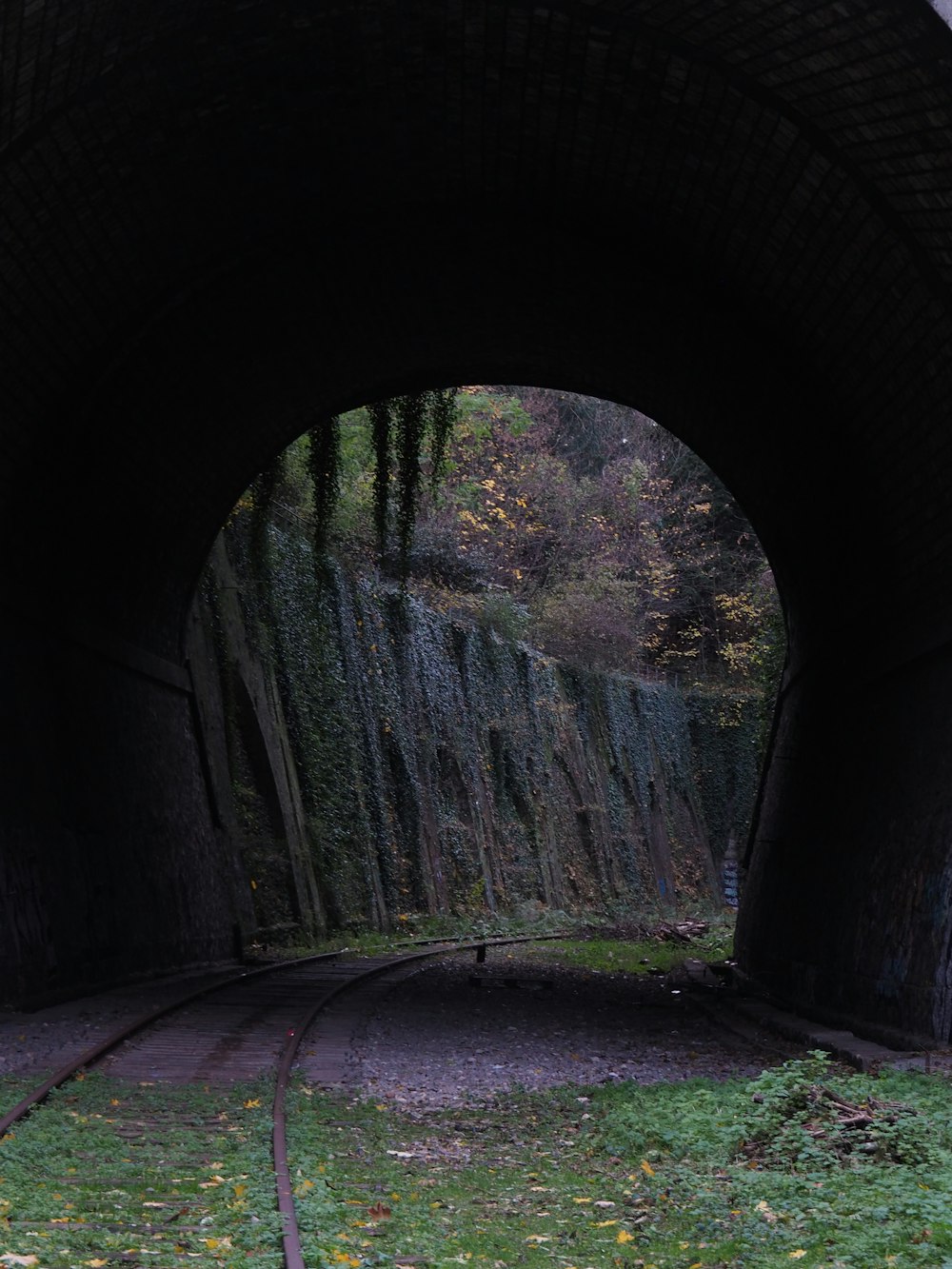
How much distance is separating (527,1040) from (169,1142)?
4.98 meters

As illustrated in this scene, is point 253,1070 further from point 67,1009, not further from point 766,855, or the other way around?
point 766,855

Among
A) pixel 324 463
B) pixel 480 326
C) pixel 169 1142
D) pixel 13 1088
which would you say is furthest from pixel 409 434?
pixel 169 1142

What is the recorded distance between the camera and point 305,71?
9297mm

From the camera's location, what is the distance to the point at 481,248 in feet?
40.7

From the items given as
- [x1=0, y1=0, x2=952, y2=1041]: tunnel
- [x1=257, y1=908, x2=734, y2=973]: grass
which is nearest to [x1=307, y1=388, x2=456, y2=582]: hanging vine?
[x1=0, y1=0, x2=952, y2=1041]: tunnel

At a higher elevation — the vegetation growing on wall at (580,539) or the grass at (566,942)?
the vegetation growing on wall at (580,539)

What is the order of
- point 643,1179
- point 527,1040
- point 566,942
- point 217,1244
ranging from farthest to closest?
point 566,942 < point 527,1040 < point 643,1179 < point 217,1244

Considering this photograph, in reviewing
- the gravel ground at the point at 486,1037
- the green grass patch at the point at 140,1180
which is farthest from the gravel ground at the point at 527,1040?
the green grass patch at the point at 140,1180

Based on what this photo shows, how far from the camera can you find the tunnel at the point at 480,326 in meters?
8.41

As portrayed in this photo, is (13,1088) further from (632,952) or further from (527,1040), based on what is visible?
(632,952)

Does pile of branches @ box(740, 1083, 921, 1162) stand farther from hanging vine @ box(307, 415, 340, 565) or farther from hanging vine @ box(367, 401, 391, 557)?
hanging vine @ box(307, 415, 340, 565)

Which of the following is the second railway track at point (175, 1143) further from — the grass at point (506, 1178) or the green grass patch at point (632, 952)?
the green grass patch at point (632, 952)

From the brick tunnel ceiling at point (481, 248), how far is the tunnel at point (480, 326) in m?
0.04

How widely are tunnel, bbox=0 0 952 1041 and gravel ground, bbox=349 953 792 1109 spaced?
111 centimetres
